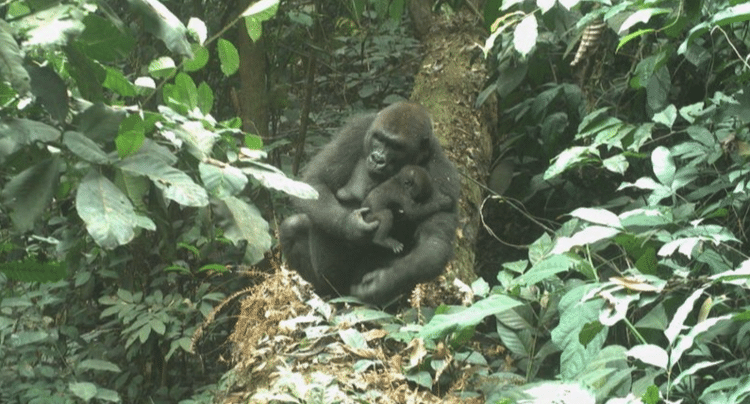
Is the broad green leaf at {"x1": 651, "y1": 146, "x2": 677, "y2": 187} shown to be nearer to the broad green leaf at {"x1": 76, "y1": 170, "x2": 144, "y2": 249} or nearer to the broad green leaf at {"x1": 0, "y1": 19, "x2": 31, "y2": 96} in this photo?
the broad green leaf at {"x1": 76, "y1": 170, "x2": 144, "y2": 249}

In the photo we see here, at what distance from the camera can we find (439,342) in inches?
164

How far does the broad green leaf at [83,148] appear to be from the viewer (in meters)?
2.61

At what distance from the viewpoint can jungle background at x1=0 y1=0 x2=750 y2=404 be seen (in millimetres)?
2814

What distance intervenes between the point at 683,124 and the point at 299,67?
394cm

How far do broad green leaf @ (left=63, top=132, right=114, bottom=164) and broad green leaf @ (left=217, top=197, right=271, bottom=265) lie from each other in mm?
404

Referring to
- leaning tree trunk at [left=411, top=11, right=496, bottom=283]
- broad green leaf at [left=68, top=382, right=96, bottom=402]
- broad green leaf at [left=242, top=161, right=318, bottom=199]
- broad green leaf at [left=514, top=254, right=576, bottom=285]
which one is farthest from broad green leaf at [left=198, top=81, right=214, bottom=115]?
leaning tree trunk at [left=411, top=11, right=496, bottom=283]

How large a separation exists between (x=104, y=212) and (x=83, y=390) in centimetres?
305

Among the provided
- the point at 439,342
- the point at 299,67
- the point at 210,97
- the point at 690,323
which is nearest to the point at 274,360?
the point at 439,342

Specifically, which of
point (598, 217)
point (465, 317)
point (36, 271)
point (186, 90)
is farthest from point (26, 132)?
point (598, 217)

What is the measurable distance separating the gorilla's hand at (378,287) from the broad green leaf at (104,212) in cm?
272

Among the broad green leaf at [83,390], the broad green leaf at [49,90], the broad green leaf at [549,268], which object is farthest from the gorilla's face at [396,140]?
the broad green leaf at [49,90]

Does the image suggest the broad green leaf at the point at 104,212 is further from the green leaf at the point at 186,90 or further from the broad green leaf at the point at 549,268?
the broad green leaf at the point at 549,268

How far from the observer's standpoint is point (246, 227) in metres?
2.90

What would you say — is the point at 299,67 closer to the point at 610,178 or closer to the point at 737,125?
the point at 610,178
